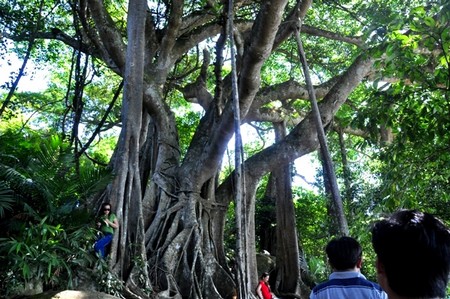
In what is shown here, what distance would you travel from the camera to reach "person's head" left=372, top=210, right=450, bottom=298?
109cm

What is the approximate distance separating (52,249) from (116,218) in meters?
1.31

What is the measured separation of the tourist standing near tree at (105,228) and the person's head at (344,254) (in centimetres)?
337

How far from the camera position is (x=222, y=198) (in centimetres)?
736

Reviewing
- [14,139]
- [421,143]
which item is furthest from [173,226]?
[421,143]

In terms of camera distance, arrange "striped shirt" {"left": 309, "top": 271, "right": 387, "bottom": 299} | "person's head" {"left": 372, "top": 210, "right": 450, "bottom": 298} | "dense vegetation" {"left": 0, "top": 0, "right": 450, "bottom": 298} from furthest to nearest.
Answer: "dense vegetation" {"left": 0, "top": 0, "right": 450, "bottom": 298}, "striped shirt" {"left": 309, "top": 271, "right": 387, "bottom": 299}, "person's head" {"left": 372, "top": 210, "right": 450, "bottom": 298}

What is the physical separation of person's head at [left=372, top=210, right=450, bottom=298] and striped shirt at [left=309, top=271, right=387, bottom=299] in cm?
91

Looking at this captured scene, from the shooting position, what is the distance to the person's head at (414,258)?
1088mm

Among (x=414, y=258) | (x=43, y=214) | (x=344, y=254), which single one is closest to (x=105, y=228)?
(x=43, y=214)

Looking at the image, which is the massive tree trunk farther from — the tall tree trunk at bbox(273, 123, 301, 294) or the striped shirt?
the striped shirt

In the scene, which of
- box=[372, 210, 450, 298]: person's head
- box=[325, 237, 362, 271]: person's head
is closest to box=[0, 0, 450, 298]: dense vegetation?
box=[325, 237, 362, 271]: person's head

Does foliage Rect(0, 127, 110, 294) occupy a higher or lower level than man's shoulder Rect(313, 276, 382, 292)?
higher

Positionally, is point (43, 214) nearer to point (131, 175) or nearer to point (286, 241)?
point (131, 175)

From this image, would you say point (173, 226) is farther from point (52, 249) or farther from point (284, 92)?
point (284, 92)

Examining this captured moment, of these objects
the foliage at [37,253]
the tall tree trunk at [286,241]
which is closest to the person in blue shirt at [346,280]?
the foliage at [37,253]
